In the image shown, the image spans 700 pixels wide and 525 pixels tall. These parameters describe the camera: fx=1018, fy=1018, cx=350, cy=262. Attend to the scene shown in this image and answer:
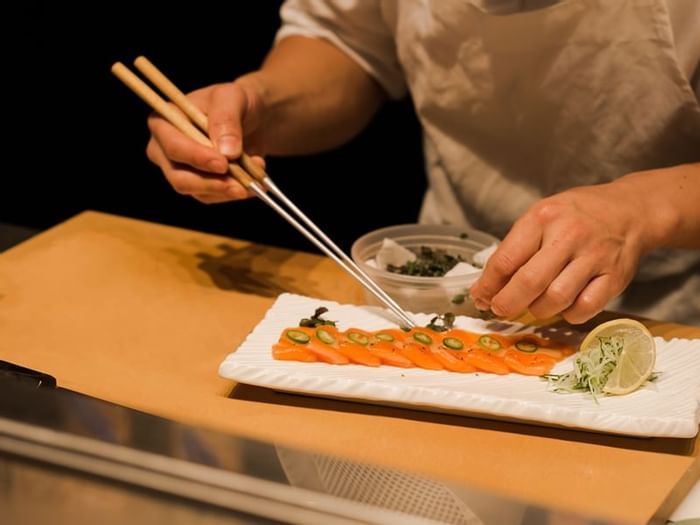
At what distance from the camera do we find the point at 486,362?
5.00ft

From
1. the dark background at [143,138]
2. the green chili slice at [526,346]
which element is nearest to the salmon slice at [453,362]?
the green chili slice at [526,346]

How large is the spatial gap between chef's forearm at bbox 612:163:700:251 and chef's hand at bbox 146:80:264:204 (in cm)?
66

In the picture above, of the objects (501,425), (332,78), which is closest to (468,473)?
(501,425)

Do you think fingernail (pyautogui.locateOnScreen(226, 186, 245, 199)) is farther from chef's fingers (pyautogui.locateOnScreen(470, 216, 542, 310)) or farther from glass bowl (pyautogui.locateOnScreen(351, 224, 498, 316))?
chef's fingers (pyautogui.locateOnScreen(470, 216, 542, 310))

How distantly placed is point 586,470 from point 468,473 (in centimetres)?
15

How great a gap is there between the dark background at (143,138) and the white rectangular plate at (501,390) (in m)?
1.74

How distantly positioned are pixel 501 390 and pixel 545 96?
74 centimetres

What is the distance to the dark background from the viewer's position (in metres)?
3.27

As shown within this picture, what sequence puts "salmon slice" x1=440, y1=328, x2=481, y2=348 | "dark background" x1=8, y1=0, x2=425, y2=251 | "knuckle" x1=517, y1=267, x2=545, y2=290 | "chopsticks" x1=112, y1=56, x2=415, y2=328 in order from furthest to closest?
"dark background" x1=8, y1=0, x2=425, y2=251 → "chopsticks" x1=112, y1=56, x2=415, y2=328 → "salmon slice" x1=440, y1=328, x2=481, y2=348 → "knuckle" x1=517, y1=267, x2=545, y2=290

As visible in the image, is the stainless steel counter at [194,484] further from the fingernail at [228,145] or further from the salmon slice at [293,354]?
the fingernail at [228,145]

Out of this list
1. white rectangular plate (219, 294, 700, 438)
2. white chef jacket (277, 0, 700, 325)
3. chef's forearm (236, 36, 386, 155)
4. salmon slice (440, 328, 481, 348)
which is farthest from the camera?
chef's forearm (236, 36, 386, 155)

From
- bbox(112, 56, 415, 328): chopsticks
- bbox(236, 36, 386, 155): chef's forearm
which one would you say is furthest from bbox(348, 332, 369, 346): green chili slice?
bbox(236, 36, 386, 155): chef's forearm

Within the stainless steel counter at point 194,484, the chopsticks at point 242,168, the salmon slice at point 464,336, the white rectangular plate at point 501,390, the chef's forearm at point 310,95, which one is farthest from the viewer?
the chef's forearm at point 310,95

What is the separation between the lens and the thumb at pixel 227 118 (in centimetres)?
179
